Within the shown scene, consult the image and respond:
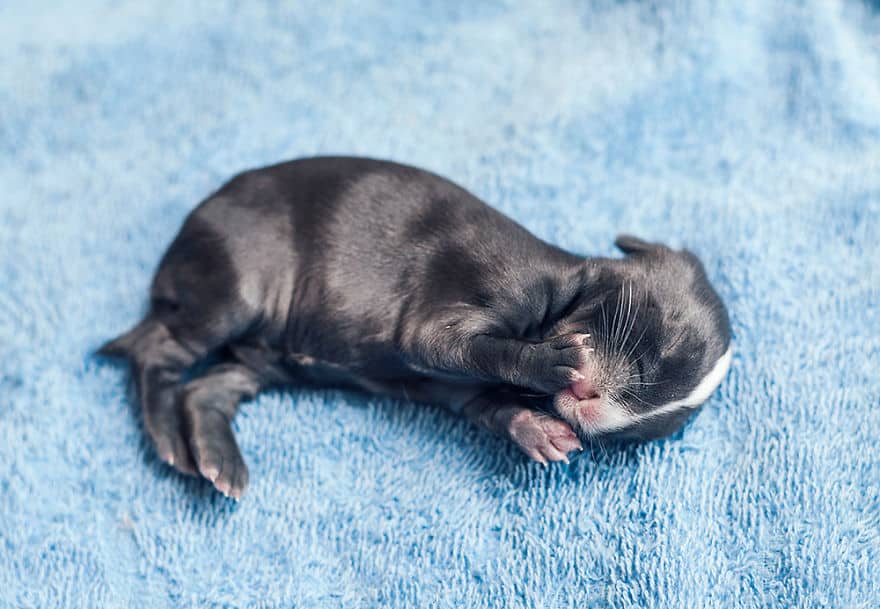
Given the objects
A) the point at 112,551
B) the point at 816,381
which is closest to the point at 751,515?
the point at 816,381

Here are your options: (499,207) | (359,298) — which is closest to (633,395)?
(359,298)

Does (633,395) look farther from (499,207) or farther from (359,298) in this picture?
(499,207)

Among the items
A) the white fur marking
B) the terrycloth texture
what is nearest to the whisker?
the white fur marking

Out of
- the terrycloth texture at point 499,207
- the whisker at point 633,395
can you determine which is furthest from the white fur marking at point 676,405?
the terrycloth texture at point 499,207

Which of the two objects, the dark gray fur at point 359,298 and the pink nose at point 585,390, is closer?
the pink nose at point 585,390

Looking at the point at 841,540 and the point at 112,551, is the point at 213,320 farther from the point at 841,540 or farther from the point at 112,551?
the point at 841,540

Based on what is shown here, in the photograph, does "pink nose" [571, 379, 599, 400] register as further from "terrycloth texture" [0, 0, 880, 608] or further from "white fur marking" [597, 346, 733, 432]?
"terrycloth texture" [0, 0, 880, 608]

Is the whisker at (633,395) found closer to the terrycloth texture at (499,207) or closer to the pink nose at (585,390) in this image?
the pink nose at (585,390)
